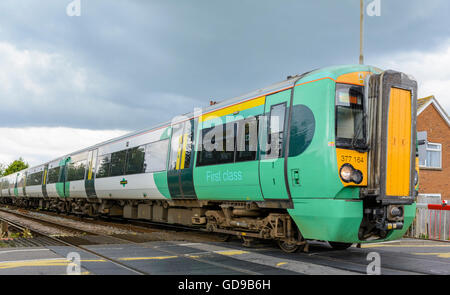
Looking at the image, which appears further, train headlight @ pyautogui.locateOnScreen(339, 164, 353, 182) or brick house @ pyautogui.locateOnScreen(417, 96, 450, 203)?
brick house @ pyautogui.locateOnScreen(417, 96, 450, 203)

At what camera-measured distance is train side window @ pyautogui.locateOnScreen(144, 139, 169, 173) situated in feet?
40.6

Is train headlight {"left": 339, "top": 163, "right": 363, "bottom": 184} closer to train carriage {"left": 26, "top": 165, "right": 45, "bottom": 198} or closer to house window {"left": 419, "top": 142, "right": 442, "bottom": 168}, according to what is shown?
house window {"left": 419, "top": 142, "right": 442, "bottom": 168}

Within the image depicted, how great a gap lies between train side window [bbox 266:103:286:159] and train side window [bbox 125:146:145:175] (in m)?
6.82

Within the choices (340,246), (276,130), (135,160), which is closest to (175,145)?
(135,160)

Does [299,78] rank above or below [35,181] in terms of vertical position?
above

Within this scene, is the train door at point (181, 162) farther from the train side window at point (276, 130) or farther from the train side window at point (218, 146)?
the train side window at point (276, 130)

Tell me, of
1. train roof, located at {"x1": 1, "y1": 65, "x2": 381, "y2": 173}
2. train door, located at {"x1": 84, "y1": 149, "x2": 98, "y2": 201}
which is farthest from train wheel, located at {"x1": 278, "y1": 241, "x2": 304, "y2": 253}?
train door, located at {"x1": 84, "y1": 149, "x2": 98, "y2": 201}

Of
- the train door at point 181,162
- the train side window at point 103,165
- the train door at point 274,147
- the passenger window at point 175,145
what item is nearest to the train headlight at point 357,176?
the train door at point 274,147

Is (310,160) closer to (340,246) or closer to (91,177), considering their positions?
(340,246)

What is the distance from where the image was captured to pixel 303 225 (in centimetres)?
745

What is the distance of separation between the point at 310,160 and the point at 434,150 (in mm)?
17372

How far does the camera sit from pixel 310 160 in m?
7.15

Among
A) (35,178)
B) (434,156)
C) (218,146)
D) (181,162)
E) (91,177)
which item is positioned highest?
(434,156)
